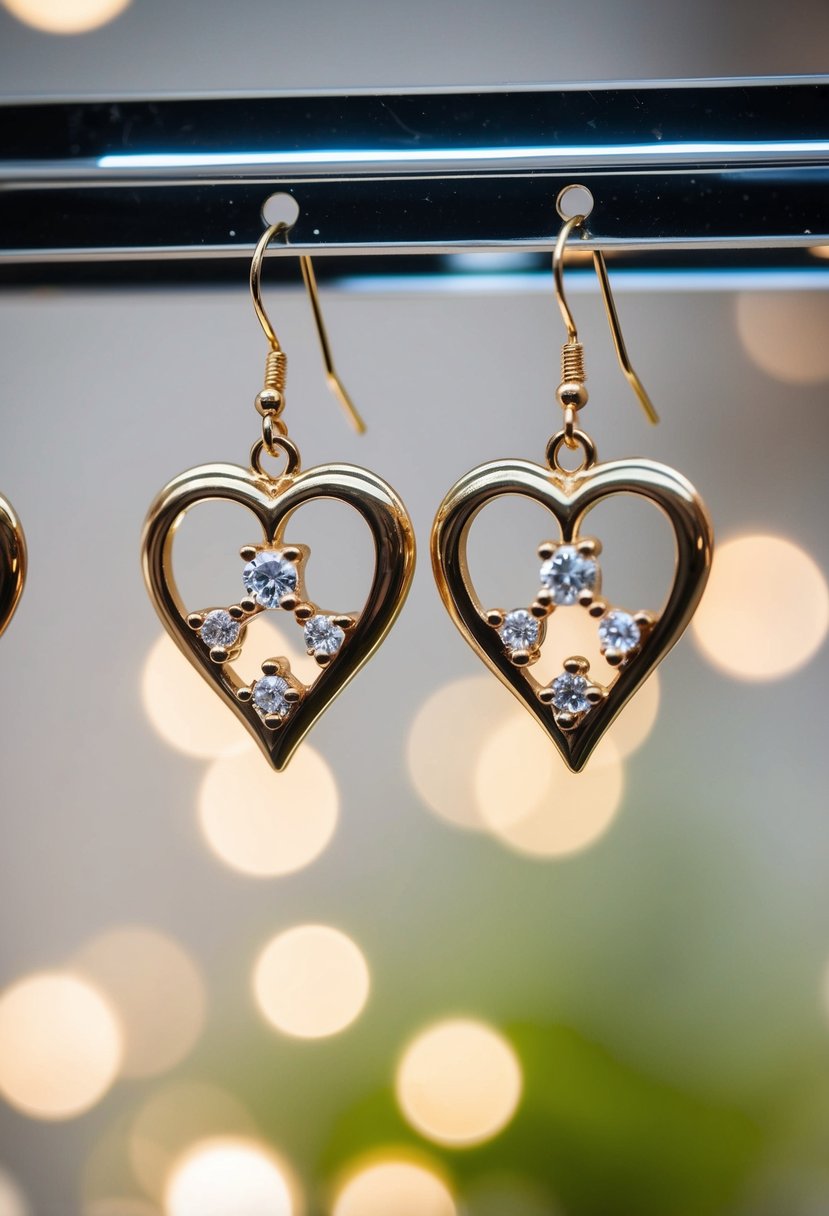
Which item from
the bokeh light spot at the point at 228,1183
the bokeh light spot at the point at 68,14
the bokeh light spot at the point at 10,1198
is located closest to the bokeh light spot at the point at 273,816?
the bokeh light spot at the point at 228,1183

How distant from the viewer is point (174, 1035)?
90 cm

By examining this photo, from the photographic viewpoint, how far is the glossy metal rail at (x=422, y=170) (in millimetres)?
375

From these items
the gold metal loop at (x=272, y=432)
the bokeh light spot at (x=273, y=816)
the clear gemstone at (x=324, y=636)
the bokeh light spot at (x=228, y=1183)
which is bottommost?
the bokeh light spot at (x=228, y=1183)

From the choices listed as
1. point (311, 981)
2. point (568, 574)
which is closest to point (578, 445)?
point (568, 574)

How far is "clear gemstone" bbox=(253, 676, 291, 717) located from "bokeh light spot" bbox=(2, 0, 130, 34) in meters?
0.83

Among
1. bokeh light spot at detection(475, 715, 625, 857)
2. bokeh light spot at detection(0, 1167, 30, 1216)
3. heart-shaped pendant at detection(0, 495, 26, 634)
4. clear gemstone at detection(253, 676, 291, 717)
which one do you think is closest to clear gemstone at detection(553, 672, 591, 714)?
clear gemstone at detection(253, 676, 291, 717)

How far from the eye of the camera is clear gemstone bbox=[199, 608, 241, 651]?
1.26 ft

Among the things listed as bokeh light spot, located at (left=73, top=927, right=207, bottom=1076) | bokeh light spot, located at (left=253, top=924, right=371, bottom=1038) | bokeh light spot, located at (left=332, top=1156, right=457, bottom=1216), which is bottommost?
bokeh light spot, located at (left=332, top=1156, right=457, bottom=1216)

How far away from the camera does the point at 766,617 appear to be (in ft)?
2.93

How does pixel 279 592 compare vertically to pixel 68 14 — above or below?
below

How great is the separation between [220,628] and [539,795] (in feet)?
1.86

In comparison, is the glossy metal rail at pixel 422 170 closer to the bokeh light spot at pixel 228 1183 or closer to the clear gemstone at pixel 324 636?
the clear gemstone at pixel 324 636

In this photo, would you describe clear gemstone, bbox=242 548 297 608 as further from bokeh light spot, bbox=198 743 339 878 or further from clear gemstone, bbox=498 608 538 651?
bokeh light spot, bbox=198 743 339 878

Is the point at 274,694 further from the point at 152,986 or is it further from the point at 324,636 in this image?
the point at 152,986
